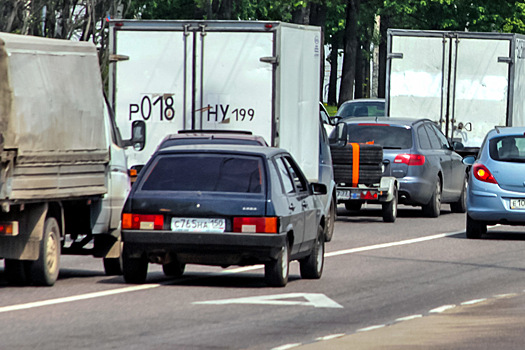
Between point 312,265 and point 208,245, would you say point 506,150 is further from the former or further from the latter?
point 208,245

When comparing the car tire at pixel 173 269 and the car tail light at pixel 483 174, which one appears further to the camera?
the car tail light at pixel 483 174

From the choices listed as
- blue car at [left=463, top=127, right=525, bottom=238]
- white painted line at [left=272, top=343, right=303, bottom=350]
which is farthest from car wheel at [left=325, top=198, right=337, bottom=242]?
white painted line at [left=272, top=343, right=303, bottom=350]

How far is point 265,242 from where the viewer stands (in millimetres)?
13297

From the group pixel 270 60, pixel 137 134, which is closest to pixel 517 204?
pixel 270 60

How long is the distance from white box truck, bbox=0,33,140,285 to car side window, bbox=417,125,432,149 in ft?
35.0

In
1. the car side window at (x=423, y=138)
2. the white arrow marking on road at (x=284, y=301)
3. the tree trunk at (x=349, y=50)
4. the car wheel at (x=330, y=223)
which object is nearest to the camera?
the white arrow marking on road at (x=284, y=301)

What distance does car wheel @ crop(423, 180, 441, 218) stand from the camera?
25.6 m

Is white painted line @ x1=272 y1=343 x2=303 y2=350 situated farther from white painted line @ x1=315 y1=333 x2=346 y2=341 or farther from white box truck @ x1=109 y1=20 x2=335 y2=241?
white box truck @ x1=109 y1=20 x2=335 y2=241

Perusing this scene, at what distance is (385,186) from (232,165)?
10462 millimetres

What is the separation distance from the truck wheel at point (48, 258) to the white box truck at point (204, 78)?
6428mm

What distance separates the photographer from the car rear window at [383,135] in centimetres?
2511

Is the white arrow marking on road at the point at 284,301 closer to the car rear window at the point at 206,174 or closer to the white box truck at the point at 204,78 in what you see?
the car rear window at the point at 206,174

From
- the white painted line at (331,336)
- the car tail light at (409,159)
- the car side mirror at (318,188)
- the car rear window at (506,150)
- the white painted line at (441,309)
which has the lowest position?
the white painted line at (441,309)

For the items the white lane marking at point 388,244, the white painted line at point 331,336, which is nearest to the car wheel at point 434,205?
the white lane marking at point 388,244
